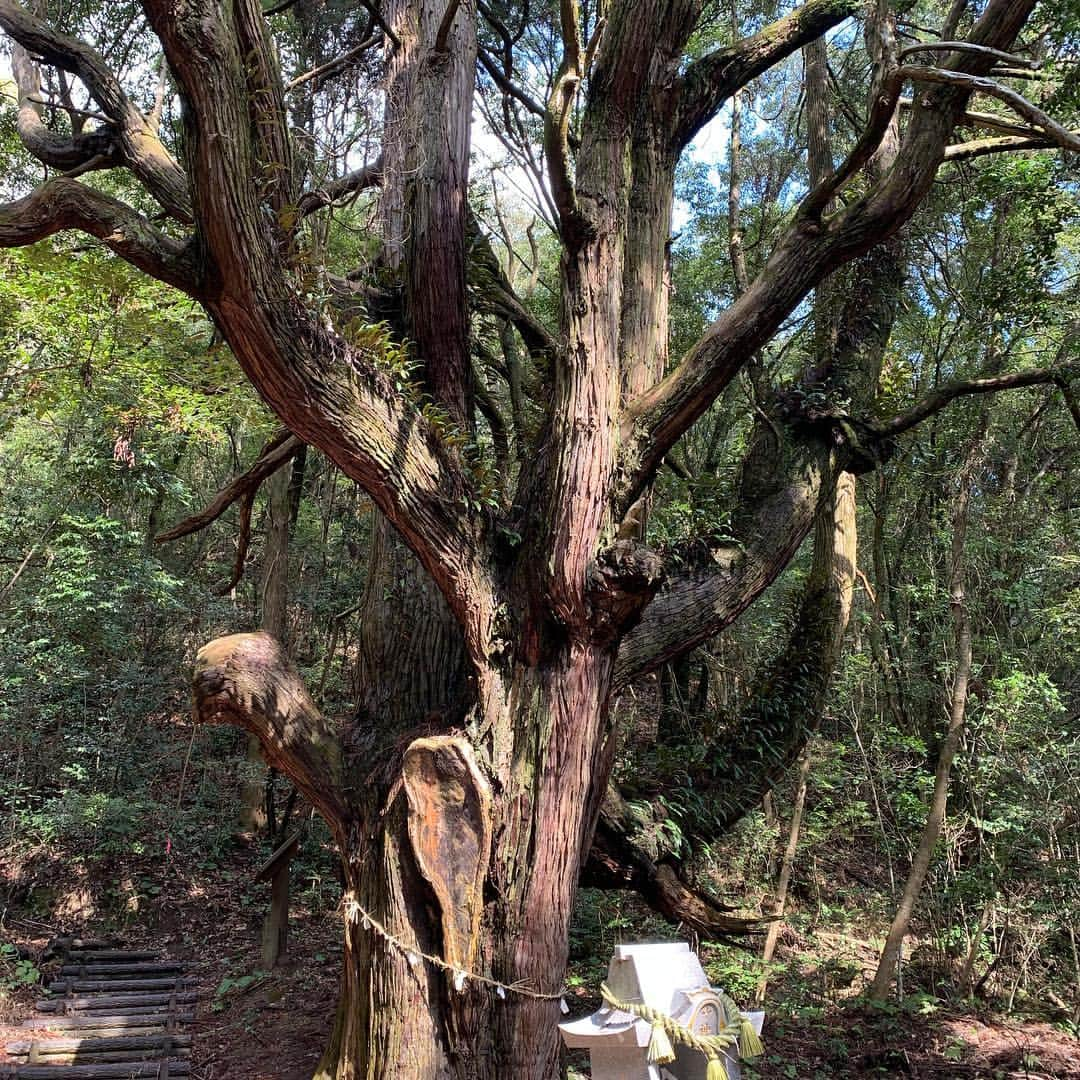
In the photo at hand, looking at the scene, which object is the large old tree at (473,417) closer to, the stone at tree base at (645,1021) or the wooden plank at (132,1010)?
the stone at tree base at (645,1021)

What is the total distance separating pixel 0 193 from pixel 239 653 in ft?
21.2

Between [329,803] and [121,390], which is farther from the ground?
[121,390]

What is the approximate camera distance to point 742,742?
16.3 ft

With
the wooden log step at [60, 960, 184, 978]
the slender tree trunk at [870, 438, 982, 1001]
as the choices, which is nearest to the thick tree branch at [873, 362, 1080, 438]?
the slender tree trunk at [870, 438, 982, 1001]

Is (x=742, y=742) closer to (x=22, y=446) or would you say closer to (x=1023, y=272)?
(x=1023, y=272)

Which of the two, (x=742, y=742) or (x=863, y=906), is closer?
(x=742, y=742)

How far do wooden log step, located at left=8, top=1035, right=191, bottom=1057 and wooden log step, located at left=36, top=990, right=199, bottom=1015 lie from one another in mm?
512

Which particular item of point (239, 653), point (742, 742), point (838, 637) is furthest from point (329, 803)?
point (838, 637)

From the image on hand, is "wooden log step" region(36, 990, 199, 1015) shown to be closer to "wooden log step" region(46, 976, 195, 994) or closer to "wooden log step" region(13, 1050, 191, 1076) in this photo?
"wooden log step" region(46, 976, 195, 994)

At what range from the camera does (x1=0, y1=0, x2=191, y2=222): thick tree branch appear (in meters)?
3.45

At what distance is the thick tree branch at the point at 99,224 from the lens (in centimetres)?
286

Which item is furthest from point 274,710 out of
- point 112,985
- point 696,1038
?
point 112,985

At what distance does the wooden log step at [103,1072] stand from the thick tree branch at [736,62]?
634 centimetres

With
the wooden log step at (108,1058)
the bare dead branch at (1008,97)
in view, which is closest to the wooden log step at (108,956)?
the wooden log step at (108,1058)
